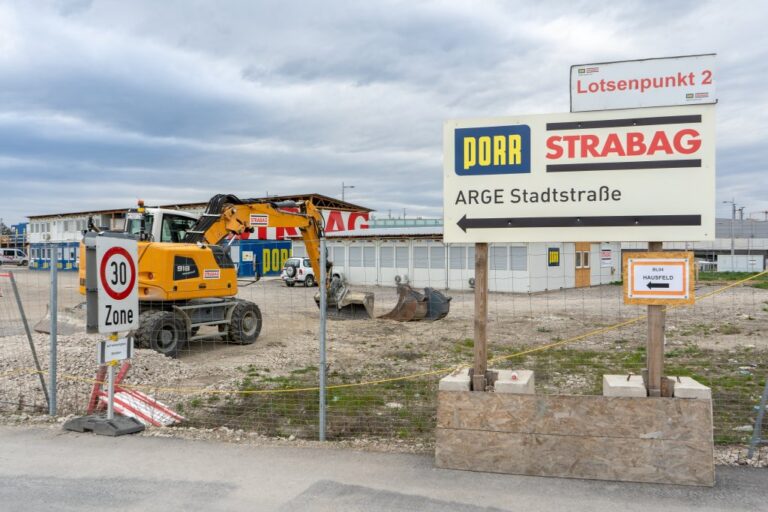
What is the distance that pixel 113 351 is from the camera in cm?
688

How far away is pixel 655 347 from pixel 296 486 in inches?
132

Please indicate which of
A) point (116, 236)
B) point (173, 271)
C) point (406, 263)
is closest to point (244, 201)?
point (173, 271)

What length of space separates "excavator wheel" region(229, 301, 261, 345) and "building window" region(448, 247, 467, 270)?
20.1 m

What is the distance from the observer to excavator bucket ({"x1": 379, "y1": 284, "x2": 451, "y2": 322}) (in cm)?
2008

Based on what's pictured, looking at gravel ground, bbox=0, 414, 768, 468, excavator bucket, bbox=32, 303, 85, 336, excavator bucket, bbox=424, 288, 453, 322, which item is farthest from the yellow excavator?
gravel ground, bbox=0, 414, 768, 468

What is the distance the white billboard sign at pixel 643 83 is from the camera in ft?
18.3

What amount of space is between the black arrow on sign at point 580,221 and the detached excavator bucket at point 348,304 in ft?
A: 46.4

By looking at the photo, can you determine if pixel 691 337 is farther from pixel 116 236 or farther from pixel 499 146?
pixel 116 236

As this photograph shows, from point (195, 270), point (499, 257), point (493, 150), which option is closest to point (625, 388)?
point (493, 150)

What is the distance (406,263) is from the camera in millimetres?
37969

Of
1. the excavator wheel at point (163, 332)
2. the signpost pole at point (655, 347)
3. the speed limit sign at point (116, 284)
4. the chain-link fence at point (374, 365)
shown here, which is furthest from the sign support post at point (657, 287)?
the excavator wheel at point (163, 332)

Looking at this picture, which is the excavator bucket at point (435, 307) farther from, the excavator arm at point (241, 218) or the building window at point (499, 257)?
the building window at point (499, 257)

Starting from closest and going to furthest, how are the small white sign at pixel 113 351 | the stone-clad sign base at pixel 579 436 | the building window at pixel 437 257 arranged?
1. the stone-clad sign base at pixel 579 436
2. the small white sign at pixel 113 351
3. the building window at pixel 437 257

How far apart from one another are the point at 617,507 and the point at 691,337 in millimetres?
12518
